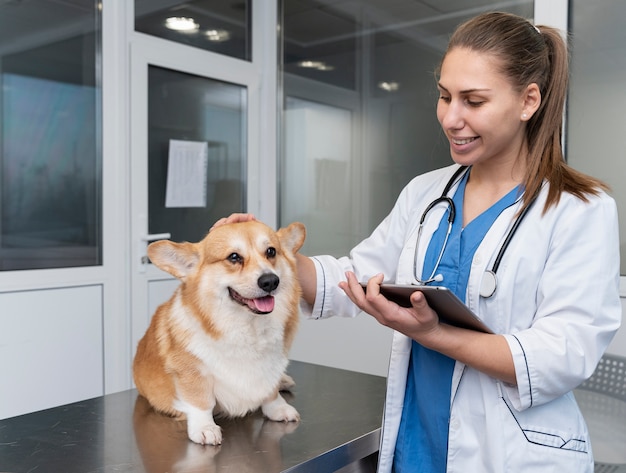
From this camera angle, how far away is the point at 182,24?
3438mm

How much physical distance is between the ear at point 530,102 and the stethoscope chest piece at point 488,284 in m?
0.32

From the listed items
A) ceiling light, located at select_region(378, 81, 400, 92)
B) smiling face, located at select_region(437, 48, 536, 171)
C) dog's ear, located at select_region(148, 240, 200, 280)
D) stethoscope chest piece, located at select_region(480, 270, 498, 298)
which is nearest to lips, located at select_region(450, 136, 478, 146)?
smiling face, located at select_region(437, 48, 536, 171)

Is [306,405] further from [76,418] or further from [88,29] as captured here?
[88,29]

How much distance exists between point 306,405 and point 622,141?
1882 mm

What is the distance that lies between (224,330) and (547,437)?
0.67 m

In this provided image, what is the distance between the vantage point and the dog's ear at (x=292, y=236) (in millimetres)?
1461

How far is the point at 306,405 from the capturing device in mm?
1501

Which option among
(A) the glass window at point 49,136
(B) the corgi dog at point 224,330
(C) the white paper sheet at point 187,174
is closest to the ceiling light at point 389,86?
(C) the white paper sheet at point 187,174

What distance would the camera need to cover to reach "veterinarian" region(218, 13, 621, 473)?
3.43 ft

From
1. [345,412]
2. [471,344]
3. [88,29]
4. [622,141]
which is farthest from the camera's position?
[88,29]

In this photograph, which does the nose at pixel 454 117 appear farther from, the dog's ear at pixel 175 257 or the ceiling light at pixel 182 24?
the ceiling light at pixel 182 24

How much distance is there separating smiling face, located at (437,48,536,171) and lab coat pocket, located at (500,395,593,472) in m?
0.49

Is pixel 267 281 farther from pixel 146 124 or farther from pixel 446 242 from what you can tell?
pixel 146 124

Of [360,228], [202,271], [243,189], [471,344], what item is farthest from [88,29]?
[471,344]
